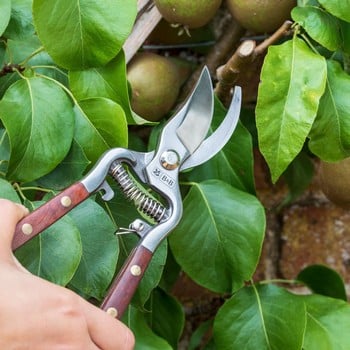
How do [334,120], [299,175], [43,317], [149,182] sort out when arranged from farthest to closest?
[299,175]
[334,120]
[149,182]
[43,317]

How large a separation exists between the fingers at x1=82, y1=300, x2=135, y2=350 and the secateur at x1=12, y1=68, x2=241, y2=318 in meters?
0.02

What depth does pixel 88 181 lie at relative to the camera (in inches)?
18.7

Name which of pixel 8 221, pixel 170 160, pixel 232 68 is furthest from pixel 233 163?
pixel 8 221

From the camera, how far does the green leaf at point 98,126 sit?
603 millimetres

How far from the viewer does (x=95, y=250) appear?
58 cm

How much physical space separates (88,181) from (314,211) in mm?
522

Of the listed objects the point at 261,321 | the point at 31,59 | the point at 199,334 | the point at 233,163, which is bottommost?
the point at 199,334

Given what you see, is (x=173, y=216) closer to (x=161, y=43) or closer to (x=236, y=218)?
(x=236, y=218)

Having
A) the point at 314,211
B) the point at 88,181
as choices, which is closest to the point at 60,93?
the point at 88,181

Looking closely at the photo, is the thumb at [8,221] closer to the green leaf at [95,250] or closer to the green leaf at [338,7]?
the green leaf at [95,250]

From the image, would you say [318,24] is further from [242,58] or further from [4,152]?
[4,152]

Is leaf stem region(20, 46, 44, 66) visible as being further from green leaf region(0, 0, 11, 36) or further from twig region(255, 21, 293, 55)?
twig region(255, 21, 293, 55)

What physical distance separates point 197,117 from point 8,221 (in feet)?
0.58

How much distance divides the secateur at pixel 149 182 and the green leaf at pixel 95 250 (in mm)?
71
